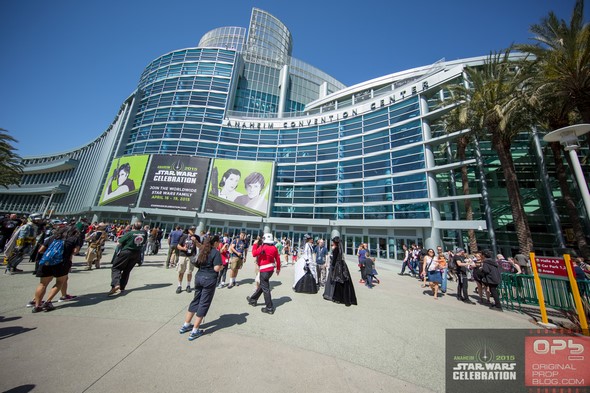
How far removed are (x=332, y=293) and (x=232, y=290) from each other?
3.31m

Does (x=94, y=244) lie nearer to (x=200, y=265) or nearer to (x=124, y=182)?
(x=200, y=265)

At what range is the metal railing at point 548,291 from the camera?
5.75 m

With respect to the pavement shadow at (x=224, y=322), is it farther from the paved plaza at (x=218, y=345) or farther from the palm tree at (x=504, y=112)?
the palm tree at (x=504, y=112)

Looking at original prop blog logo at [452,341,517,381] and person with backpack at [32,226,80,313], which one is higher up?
person with backpack at [32,226,80,313]

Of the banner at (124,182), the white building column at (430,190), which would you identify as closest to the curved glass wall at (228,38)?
the banner at (124,182)

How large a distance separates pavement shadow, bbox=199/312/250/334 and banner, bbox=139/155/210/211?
27543 mm

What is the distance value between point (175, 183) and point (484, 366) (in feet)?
112

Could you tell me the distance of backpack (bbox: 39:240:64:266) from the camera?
419cm

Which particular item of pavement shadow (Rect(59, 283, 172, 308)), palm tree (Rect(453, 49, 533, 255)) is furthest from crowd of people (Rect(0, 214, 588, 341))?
palm tree (Rect(453, 49, 533, 255))

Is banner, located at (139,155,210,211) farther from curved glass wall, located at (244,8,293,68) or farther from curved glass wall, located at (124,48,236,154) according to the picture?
curved glass wall, located at (244,8,293,68)

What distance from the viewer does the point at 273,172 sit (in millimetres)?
30781

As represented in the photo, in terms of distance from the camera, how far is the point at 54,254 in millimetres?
4289

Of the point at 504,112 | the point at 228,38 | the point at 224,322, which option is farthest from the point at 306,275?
the point at 228,38

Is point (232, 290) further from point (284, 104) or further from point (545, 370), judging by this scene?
point (284, 104)
